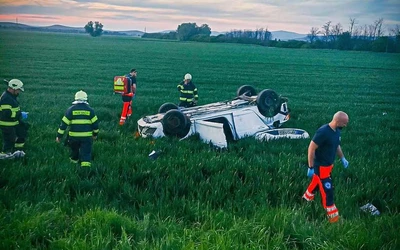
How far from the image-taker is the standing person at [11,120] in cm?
793

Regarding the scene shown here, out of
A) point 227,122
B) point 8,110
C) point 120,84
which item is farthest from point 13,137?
point 227,122

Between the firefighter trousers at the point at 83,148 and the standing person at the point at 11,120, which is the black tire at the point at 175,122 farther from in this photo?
the standing person at the point at 11,120

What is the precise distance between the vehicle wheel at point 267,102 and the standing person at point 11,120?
5.58m

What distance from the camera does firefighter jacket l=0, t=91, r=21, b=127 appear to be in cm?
793

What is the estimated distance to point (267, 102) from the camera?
34.4ft

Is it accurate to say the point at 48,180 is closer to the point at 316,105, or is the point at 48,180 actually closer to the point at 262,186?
the point at 262,186

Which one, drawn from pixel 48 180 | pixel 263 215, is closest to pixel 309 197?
pixel 263 215

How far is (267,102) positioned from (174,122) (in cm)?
271

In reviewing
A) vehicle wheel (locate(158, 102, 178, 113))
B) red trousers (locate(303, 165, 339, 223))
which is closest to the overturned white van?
vehicle wheel (locate(158, 102, 178, 113))

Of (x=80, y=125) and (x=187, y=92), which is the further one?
(x=187, y=92)

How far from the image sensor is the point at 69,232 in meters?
4.79

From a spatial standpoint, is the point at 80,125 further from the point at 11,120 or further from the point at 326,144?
the point at 326,144

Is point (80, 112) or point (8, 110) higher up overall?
point (80, 112)

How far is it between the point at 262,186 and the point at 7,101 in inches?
204
